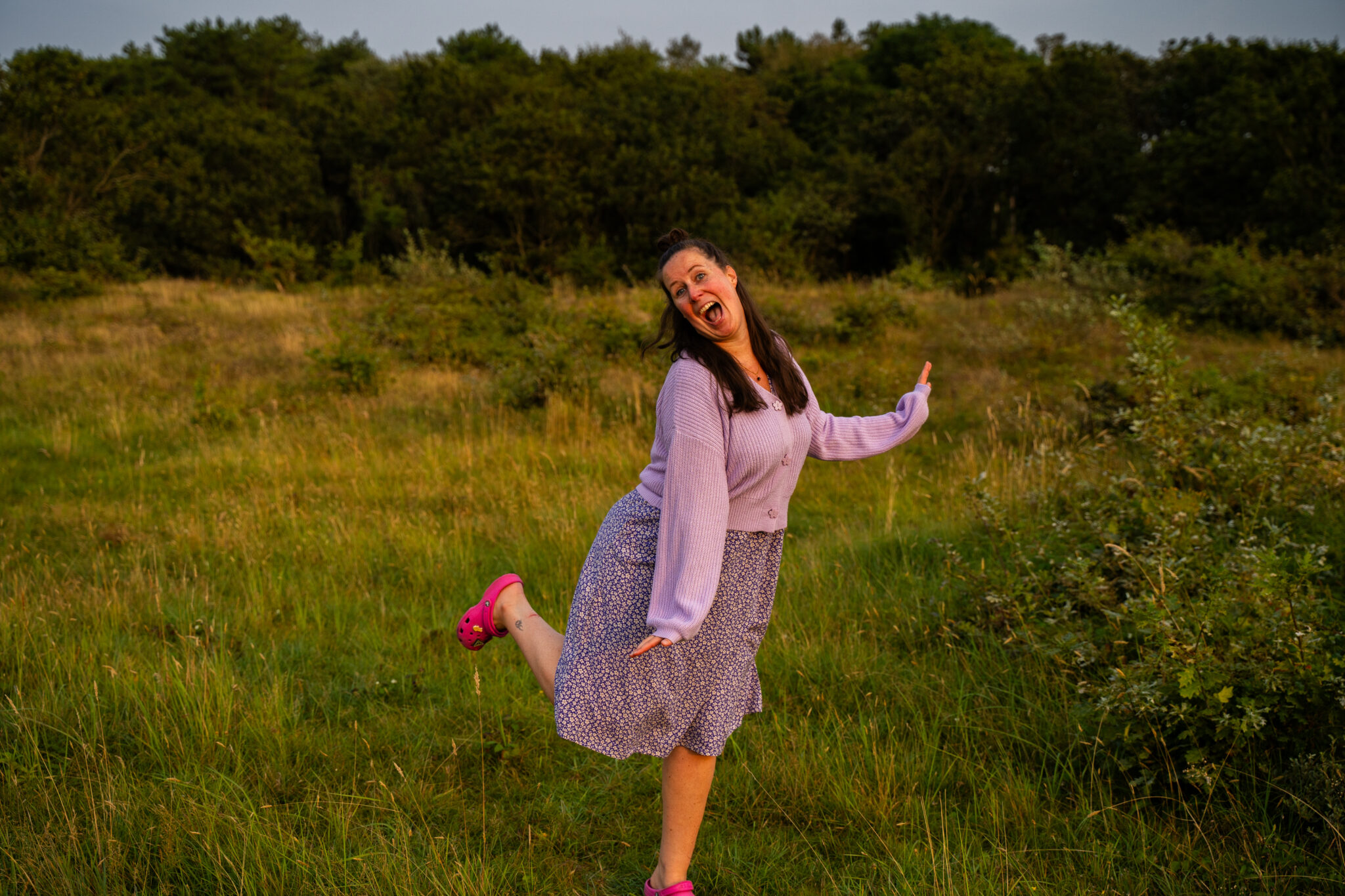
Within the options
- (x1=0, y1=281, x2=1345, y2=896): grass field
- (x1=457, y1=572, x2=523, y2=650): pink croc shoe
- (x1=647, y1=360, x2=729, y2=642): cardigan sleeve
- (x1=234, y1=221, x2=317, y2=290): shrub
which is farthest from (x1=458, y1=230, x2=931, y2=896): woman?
(x1=234, y1=221, x2=317, y2=290): shrub

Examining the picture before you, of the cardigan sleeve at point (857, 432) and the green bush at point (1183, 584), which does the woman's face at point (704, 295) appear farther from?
the green bush at point (1183, 584)

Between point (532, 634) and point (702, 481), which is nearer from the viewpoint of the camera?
point (702, 481)

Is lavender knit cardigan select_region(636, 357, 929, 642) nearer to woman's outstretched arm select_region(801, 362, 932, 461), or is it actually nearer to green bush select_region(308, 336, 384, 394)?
woman's outstretched arm select_region(801, 362, 932, 461)

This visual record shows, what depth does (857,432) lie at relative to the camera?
262cm

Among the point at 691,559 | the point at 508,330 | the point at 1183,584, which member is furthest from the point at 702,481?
the point at 508,330

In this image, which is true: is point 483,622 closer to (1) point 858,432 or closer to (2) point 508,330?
(1) point 858,432

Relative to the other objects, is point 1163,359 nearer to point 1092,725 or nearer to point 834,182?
point 1092,725

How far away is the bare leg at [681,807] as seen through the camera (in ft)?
7.77

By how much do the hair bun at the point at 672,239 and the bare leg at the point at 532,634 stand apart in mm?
1112

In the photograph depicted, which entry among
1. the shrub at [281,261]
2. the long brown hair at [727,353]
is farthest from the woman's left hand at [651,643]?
the shrub at [281,261]

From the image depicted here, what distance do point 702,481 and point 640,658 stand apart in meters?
0.49

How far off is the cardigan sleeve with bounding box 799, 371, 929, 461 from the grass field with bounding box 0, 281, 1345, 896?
1.06 meters

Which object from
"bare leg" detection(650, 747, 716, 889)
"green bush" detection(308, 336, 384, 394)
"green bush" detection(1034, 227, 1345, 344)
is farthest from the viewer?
"green bush" detection(1034, 227, 1345, 344)

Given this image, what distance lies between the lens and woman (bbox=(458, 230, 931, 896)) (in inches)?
83.7
